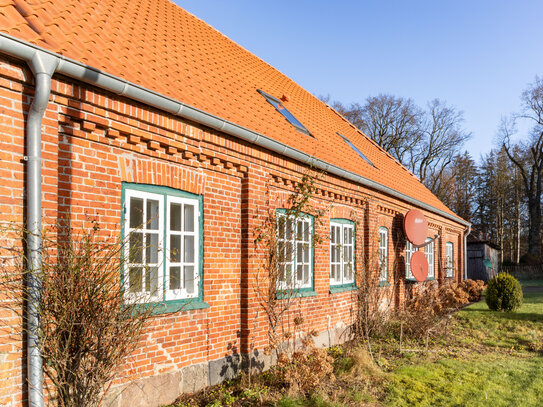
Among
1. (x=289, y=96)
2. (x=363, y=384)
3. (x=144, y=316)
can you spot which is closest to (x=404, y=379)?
(x=363, y=384)

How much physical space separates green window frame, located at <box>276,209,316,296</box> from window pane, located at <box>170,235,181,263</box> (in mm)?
1833

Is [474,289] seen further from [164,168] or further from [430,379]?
[164,168]

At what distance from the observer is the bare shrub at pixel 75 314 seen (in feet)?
12.9

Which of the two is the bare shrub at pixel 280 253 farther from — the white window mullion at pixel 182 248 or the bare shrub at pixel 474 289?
the bare shrub at pixel 474 289

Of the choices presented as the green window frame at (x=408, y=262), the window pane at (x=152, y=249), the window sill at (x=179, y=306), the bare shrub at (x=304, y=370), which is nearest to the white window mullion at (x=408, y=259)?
the green window frame at (x=408, y=262)

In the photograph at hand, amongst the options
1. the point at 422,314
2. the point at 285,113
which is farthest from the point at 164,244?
the point at 422,314

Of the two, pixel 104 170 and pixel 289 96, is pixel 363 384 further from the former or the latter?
pixel 289 96

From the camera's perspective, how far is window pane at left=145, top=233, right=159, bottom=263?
5566 mm

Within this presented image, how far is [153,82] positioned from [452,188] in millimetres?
38488

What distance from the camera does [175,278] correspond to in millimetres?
5906

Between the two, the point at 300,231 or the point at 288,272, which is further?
the point at 300,231

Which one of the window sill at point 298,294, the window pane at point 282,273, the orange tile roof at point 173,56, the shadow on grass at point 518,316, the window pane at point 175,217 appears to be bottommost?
the shadow on grass at point 518,316

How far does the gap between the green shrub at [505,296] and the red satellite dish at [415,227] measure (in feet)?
8.76

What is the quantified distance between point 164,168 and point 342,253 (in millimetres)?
5531
